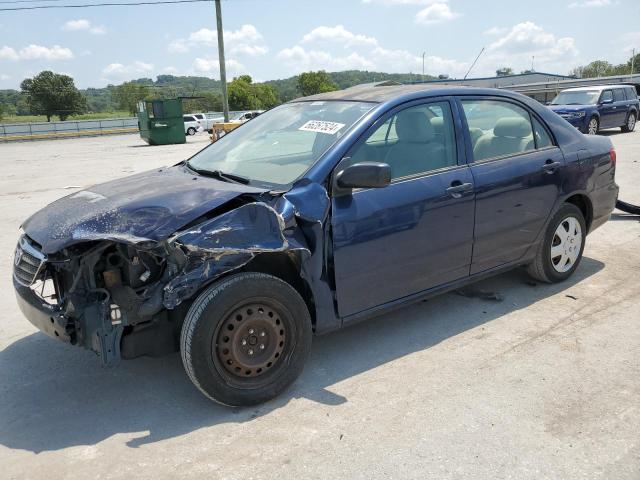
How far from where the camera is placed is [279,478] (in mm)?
2553

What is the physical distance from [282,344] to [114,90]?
111386 mm

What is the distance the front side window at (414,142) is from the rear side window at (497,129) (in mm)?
240

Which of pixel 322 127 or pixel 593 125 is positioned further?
pixel 593 125

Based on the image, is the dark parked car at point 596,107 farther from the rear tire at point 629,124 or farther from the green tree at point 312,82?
the green tree at point 312,82

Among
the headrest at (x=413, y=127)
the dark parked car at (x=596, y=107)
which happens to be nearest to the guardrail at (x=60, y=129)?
the dark parked car at (x=596, y=107)

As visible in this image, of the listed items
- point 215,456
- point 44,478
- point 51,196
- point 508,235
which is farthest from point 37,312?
point 51,196

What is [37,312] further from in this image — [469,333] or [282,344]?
[469,333]

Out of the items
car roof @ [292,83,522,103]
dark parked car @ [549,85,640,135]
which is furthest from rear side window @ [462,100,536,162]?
dark parked car @ [549,85,640,135]

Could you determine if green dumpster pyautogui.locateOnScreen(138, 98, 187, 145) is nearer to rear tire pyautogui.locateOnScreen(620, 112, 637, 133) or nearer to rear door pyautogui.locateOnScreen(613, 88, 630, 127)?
rear door pyautogui.locateOnScreen(613, 88, 630, 127)

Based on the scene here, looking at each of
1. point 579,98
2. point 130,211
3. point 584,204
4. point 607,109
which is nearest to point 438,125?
point 584,204

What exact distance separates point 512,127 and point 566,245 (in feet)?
4.01

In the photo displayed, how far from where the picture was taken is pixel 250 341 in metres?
3.11

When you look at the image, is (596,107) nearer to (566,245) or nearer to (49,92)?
(566,245)

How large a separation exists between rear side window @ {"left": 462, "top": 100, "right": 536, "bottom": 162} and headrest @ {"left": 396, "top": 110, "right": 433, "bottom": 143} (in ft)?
1.23
